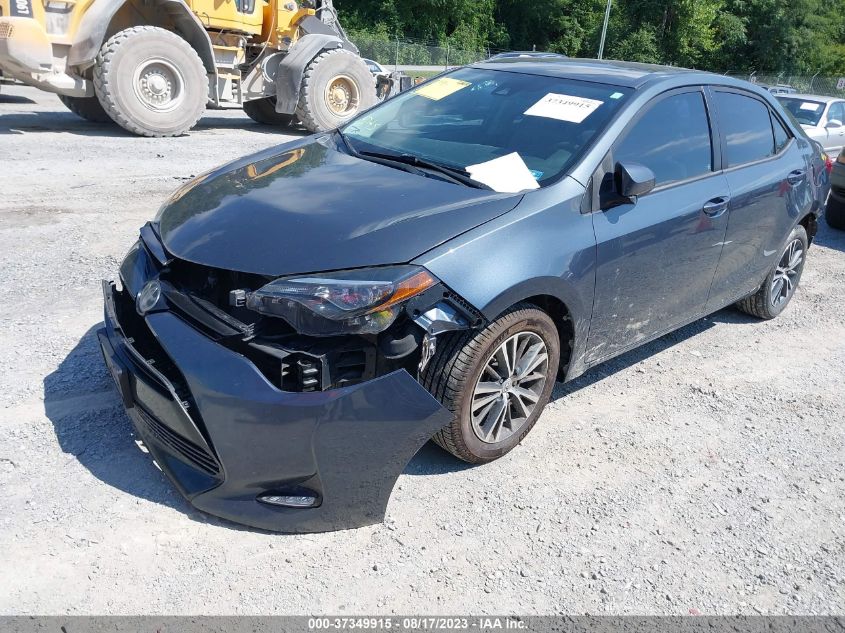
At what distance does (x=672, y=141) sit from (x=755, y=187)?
0.86m

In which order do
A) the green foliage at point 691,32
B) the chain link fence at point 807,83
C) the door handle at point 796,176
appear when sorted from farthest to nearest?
the green foliage at point 691,32 → the chain link fence at point 807,83 → the door handle at point 796,176

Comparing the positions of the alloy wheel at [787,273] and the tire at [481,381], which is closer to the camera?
the tire at [481,381]

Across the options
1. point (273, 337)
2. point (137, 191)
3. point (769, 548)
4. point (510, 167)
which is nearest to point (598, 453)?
point (769, 548)

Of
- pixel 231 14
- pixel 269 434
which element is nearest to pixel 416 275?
pixel 269 434

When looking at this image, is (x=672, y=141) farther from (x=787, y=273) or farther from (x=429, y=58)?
(x=429, y=58)

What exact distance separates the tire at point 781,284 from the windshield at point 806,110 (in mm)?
8231

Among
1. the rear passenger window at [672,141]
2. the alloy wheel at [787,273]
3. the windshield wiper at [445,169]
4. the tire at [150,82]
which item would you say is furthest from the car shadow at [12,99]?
the alloy wheel at [787,273]

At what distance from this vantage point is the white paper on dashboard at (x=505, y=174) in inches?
129

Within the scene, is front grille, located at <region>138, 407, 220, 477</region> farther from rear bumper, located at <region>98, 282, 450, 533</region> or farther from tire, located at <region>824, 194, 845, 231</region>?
tire, located at <region>824, 194, 845, 231</region>

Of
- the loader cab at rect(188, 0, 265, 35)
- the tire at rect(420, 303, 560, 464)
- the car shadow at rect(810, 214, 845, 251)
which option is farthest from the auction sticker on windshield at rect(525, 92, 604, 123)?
the loader cab at rect(188, 0, 265, 35)

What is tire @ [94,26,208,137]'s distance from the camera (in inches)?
399

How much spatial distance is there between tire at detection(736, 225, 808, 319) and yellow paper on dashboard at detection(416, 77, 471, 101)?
8.37 feet

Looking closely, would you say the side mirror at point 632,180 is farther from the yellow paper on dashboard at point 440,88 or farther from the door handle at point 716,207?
the yellow paper on dashboard at point 440,88

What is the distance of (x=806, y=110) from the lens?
12758 mm
